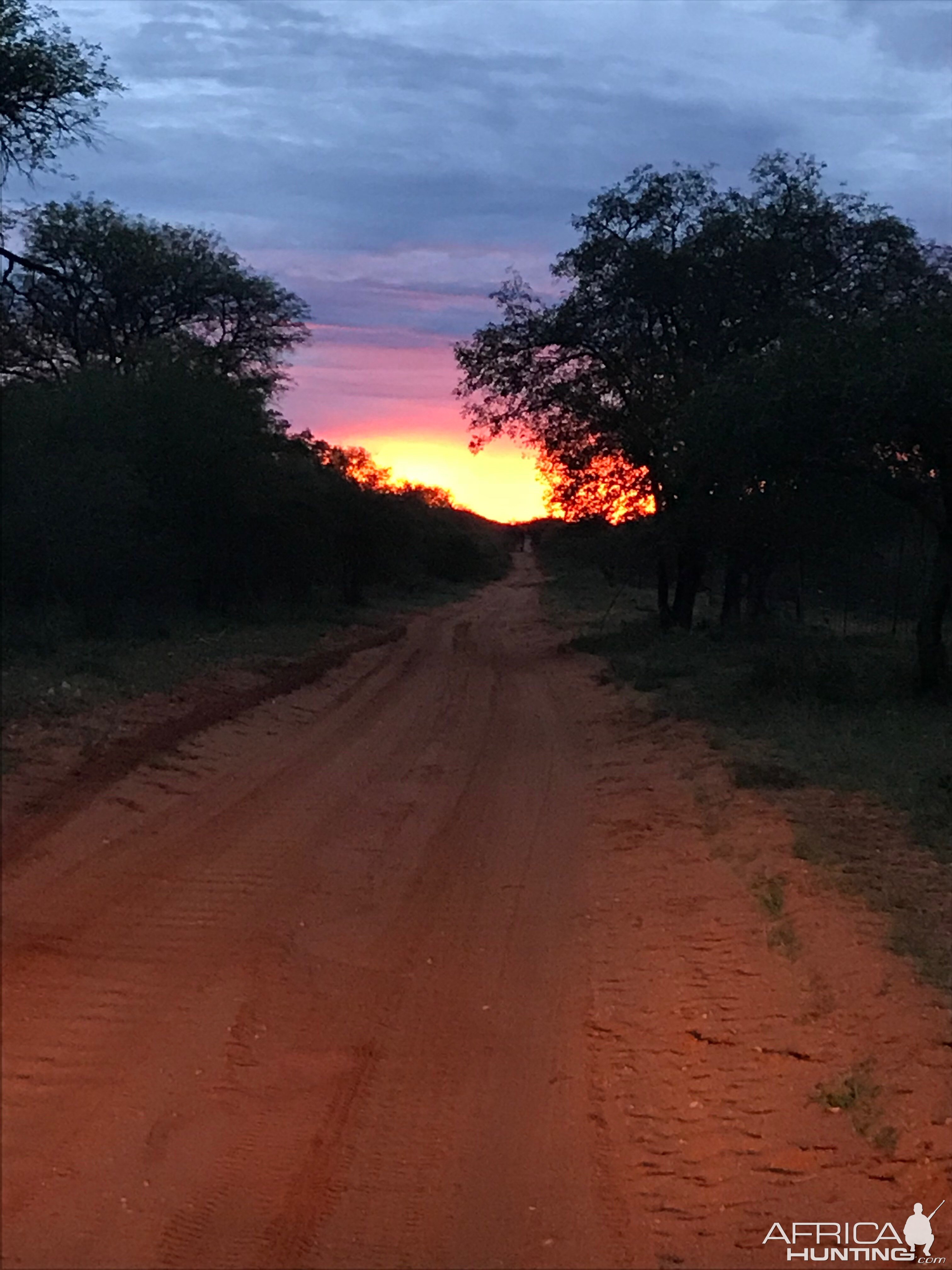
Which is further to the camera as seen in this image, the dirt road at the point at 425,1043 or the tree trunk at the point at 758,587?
the tree trunk at the point at 758,587

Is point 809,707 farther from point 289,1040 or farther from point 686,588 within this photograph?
point 686,588

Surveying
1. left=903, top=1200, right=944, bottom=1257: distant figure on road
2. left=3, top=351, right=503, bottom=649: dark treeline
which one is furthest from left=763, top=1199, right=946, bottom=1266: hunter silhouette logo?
left=3, top=351, right=503, bottom=649: dark treeline

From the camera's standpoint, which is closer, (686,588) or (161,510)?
(161,510)

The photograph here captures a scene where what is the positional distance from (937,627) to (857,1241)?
49.2 feet

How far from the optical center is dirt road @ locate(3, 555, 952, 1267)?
452cm

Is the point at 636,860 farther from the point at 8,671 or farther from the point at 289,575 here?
the point at 289,575

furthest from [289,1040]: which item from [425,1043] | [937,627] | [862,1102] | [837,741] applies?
[937,627]

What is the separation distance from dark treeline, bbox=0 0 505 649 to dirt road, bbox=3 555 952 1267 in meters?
3.74

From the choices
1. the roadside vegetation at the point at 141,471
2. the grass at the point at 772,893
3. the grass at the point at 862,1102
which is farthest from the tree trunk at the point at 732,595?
the grass at the point at 862,1102

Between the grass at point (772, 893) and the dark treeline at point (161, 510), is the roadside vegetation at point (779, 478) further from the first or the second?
the dark treeline at point (161, 510)

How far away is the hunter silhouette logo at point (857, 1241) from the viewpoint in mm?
5086

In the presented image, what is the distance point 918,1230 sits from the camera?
17.5ft

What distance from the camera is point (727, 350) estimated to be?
27.1 meters

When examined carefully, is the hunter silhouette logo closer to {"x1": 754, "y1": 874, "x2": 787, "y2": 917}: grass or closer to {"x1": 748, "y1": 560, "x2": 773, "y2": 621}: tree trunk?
{"x1": 754, "y1": 874, "x2": 787, "y2": 917}: grass
